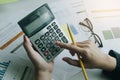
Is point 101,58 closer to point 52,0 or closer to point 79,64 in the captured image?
point 79,64

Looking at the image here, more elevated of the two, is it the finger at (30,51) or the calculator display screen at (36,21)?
the calculator display screen at (36,21)

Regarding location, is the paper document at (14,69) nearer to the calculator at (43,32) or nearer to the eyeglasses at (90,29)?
the calculator at (43,32)

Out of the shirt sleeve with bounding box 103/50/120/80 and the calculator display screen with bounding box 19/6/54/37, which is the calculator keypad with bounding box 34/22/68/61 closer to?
the calculator display screen with bounding box 19/6/54/37

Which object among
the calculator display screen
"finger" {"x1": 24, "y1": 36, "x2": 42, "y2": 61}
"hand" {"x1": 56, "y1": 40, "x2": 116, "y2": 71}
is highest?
the calculator display screen

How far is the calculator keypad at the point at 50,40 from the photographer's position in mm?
721

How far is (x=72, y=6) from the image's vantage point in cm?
89

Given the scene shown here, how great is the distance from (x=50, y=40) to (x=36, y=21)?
0.21 feet

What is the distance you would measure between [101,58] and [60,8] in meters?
0.23

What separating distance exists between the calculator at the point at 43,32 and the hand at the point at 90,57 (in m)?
0.03

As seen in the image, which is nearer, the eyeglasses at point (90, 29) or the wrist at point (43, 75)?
the wrist at point (43, 75)

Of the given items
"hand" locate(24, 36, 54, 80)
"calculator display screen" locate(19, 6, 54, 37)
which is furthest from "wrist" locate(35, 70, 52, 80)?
"calculator display screen" locate(19, 6, 54, 37)

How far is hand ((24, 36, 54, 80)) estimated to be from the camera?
70 centimetres

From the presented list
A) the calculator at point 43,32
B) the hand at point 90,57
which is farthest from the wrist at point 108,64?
the calculator at point 43,32

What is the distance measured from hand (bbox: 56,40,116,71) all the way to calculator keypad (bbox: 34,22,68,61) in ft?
0.08
